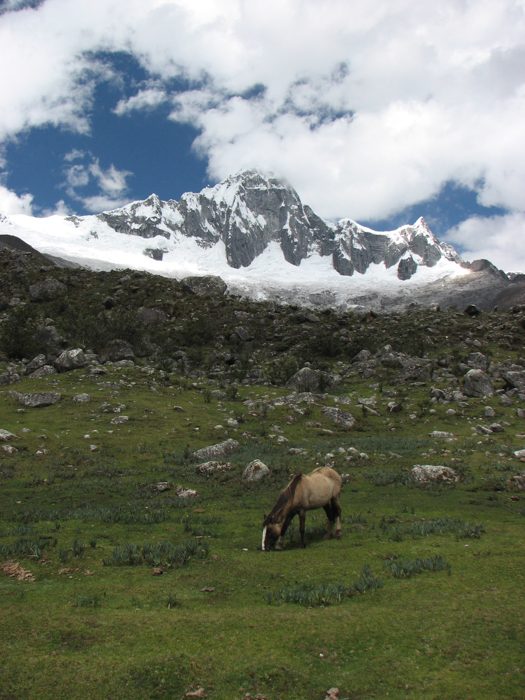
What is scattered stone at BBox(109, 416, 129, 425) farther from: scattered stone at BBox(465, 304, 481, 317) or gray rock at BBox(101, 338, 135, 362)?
scattered stone at BBox(465, 304, 481, 317)

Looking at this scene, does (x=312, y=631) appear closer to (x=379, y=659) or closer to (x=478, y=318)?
(x=379, y=659)

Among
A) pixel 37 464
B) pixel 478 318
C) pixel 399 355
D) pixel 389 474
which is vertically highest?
pixel 478 318

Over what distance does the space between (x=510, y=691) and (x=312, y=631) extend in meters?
3.35

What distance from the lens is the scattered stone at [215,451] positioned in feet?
94.9

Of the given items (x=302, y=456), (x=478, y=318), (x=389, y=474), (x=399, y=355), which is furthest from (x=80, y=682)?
(x=478, y=318)

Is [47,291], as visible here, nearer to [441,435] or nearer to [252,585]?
[441,435]

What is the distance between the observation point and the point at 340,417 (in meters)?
38.4

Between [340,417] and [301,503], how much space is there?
2295 centimetres

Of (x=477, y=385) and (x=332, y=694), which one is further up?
(x=477, y=385)

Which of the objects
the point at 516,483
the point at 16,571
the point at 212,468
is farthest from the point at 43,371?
the point at 516,483

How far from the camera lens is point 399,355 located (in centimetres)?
5522

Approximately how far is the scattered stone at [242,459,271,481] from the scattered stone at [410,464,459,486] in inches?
251

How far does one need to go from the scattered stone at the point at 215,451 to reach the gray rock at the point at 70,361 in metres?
21.6

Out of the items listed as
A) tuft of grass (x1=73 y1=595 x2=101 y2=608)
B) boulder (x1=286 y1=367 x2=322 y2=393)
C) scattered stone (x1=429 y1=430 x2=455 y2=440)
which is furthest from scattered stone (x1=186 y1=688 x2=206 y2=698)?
boulder (x1=286 y1=367 x2=322 y2=393)
